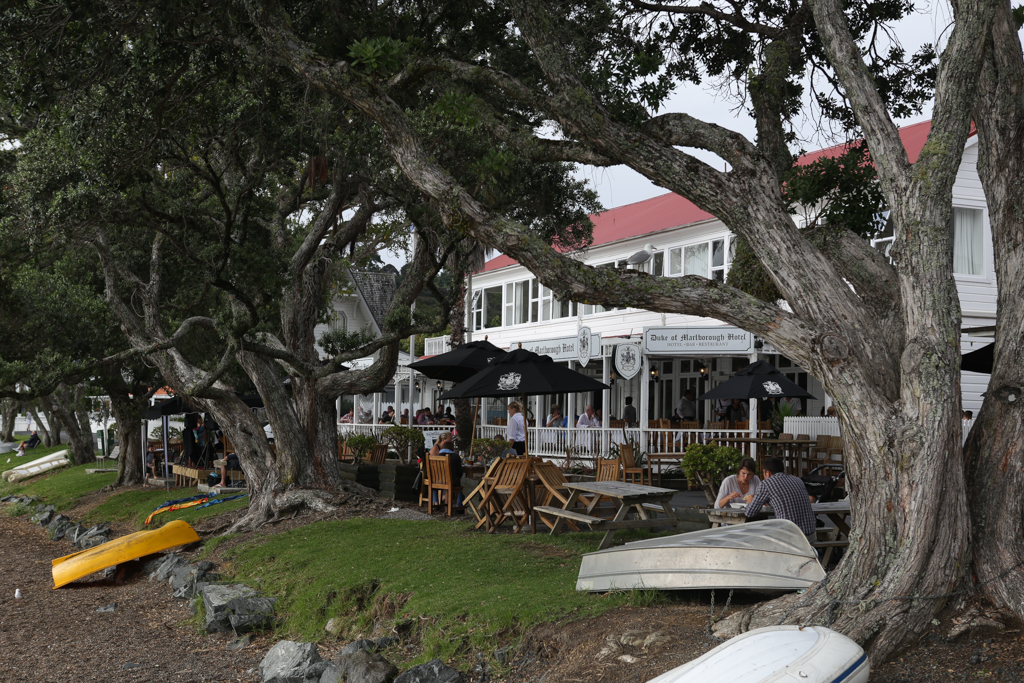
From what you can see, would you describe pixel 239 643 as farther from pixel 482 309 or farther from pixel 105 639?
pixel 482 309

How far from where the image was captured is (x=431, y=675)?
682cm

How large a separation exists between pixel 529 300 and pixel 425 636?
73.1ft

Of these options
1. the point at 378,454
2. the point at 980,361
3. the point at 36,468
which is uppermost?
the point at 980,361

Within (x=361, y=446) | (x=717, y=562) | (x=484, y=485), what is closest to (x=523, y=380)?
(x=484, y=485)

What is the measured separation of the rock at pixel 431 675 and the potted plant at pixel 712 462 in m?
7.92

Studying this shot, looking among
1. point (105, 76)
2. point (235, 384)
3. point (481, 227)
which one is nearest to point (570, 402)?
point (235, 384)

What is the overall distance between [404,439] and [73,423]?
20.4 m

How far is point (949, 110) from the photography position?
6.25m

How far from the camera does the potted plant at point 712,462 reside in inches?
559

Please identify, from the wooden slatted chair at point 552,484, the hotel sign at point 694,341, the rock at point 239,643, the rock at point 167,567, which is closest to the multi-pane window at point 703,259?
the hotel sign at point 694,341

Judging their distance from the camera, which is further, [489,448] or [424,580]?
[489,448]

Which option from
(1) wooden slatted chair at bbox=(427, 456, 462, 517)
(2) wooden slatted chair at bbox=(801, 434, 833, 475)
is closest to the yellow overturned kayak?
(1) wooden slatted chair at bbox=(427, 456, 462, 517)

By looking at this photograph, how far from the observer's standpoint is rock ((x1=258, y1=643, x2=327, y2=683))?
7.86 metres

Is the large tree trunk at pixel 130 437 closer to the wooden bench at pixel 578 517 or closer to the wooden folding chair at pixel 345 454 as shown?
the wooden folding chair at pixel 345 454
